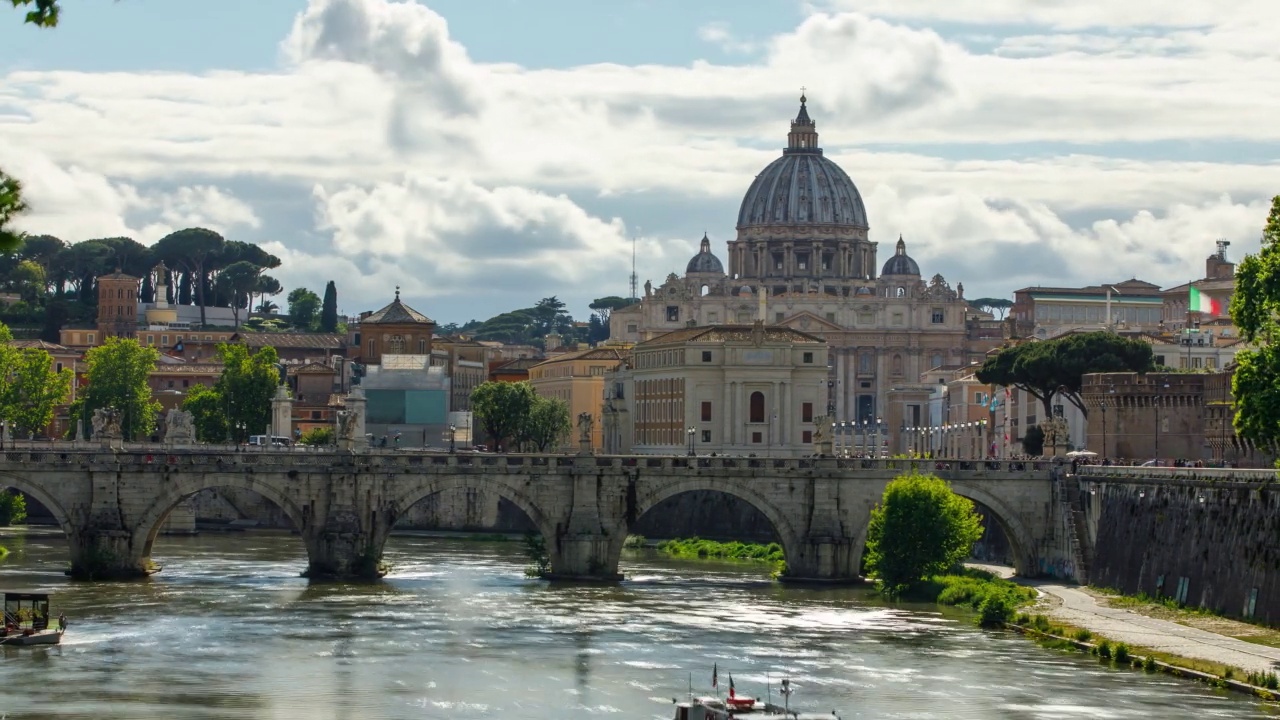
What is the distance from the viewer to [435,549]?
3954 inches

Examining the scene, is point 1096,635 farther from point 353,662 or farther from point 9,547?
point 9,547

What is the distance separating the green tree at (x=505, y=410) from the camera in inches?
5674

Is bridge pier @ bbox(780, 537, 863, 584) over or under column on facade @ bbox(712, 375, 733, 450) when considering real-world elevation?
under

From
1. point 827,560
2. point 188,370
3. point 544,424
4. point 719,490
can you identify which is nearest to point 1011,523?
point 827,560

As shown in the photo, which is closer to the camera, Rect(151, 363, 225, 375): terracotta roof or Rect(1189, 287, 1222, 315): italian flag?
Rect(1189, 287, 1222, 315): italian flag

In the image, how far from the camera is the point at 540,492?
80.9 metres

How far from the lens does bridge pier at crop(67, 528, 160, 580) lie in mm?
78438

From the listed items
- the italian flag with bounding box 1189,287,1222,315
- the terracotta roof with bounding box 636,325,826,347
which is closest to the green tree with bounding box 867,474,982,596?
the italian flag with bounding box 1189,287,1222,315

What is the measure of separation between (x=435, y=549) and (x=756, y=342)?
112ft

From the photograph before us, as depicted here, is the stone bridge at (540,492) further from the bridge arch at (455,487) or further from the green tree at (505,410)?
the green tree at (505,410)

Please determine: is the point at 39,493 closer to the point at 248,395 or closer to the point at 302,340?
the point at 248,395

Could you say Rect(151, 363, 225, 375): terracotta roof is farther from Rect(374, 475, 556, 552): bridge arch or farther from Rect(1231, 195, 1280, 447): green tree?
Rect(1231, 195, 1280, 447): green tree

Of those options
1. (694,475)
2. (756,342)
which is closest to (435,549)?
(694,475)

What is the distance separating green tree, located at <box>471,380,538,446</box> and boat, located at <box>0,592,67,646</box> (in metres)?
79.1
